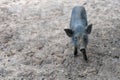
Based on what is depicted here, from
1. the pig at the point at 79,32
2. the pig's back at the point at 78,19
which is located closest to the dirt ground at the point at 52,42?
the pig at the point at 79,32

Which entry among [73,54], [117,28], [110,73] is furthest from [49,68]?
[117,28]

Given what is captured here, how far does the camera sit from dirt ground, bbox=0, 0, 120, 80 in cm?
421

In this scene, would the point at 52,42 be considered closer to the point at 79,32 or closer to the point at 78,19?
the point at 78,19

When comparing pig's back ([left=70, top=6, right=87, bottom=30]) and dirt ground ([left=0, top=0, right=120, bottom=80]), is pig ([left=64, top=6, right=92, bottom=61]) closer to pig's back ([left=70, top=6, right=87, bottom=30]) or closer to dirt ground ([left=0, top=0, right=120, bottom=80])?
pig's back ([left=70, top=6, right=87, bottom=30])

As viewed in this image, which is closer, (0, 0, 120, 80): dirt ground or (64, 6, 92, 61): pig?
(64, 6, 92, 61): pig

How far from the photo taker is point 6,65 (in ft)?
14.4

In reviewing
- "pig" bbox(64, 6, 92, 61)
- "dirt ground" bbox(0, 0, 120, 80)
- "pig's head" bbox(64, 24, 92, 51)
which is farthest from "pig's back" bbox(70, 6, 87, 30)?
"dirt ground" bbox(0, 0, 120, 80)

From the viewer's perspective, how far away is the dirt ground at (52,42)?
421cm

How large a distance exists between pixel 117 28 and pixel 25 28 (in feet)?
5.61

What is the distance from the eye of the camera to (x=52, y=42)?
15.9 feet

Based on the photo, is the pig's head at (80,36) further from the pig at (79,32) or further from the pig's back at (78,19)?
the pig's back at (78,19)

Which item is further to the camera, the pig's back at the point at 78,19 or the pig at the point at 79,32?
the pig's back at the point at 78,19

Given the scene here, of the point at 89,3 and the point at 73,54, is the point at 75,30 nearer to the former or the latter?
the point at 73,54

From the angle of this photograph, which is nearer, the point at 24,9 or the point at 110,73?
the point at 110,73
